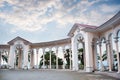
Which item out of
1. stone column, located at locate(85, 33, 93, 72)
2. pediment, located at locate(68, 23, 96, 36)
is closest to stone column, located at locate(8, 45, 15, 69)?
pediment, located at locate(68, 23, 96, 36)

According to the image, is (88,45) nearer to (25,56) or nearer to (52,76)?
(52,76)

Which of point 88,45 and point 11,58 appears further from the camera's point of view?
point 11,58

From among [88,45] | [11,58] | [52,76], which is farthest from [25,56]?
[52,76]

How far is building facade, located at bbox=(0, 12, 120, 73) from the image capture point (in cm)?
1584

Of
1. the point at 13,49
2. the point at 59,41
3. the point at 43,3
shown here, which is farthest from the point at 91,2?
the point at 13,49

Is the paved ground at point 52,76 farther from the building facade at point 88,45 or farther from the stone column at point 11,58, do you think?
the stone column at point 11,58

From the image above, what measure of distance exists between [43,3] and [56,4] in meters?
0.62

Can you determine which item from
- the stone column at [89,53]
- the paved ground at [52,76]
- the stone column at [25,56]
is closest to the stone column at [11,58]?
the stone column at [25,56]

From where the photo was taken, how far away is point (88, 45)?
1952cm

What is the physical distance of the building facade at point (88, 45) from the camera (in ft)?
52.0

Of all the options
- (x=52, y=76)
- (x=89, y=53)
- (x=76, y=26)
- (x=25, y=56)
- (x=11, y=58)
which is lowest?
(x=52, y=76)

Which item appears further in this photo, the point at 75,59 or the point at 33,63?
the point at 33,63

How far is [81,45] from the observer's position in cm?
2447

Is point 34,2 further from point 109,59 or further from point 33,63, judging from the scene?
point 33,63
